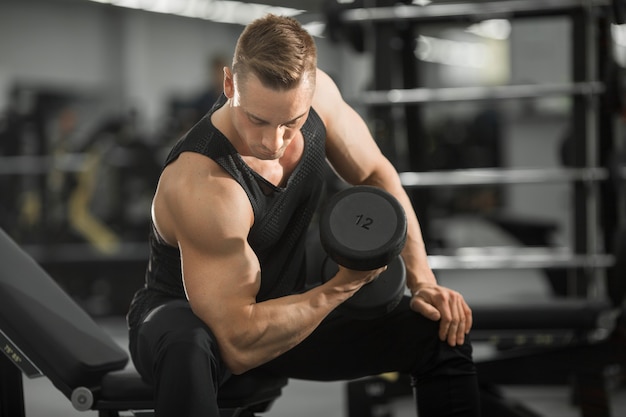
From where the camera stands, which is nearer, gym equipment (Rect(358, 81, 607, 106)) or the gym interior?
the gym interior

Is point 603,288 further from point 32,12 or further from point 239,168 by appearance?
point 32,12

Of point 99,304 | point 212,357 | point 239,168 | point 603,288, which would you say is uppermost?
point 239,168

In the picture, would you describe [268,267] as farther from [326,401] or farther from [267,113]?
[326,401]

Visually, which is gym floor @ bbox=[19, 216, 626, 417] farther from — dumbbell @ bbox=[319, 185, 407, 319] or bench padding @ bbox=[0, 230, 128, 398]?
dumbbell @ bbox=[319, 185, 407, 319]

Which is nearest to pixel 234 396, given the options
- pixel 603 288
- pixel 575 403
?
pixel 575 403

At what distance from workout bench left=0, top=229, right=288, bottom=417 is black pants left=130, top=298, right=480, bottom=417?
52 millimetres

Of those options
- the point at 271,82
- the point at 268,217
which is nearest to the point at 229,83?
the point at 271,82

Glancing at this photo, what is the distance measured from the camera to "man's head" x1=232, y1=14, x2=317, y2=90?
Answer: 130 centimetres

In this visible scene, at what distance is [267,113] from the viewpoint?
4.31 ft

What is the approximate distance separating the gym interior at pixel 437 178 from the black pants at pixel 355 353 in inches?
10.6

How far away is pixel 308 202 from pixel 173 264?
27 cm

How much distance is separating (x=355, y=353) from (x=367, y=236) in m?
0.32

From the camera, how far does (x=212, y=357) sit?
133cm

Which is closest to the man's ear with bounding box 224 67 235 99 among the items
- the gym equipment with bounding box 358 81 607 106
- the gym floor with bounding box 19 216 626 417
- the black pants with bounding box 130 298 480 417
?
the black pants with bounding box 130 298 480 417
